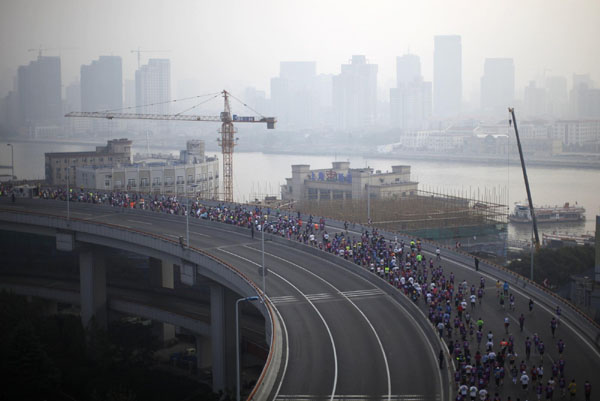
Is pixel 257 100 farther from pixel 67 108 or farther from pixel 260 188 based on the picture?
pixel 260 188

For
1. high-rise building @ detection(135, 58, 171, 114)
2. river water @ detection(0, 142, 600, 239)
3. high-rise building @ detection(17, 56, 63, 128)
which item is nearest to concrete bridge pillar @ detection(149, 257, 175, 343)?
river water @ detection(0, 142, 600, 239)

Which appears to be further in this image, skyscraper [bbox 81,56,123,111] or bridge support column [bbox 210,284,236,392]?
skyscraper [bbox 81,56,123,111]

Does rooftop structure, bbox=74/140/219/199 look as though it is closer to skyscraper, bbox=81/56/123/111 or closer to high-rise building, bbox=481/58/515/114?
skyscraper, bbox=81/56/123/111

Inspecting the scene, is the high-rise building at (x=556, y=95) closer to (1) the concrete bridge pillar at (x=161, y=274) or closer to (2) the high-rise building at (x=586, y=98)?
(2) the high-rise building at (x=586, y=98)

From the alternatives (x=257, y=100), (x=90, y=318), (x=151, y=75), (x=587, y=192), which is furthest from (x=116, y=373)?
(x=257, y=100)

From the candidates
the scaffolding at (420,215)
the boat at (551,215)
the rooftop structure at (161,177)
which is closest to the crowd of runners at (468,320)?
the scaffolding at (420,215)
